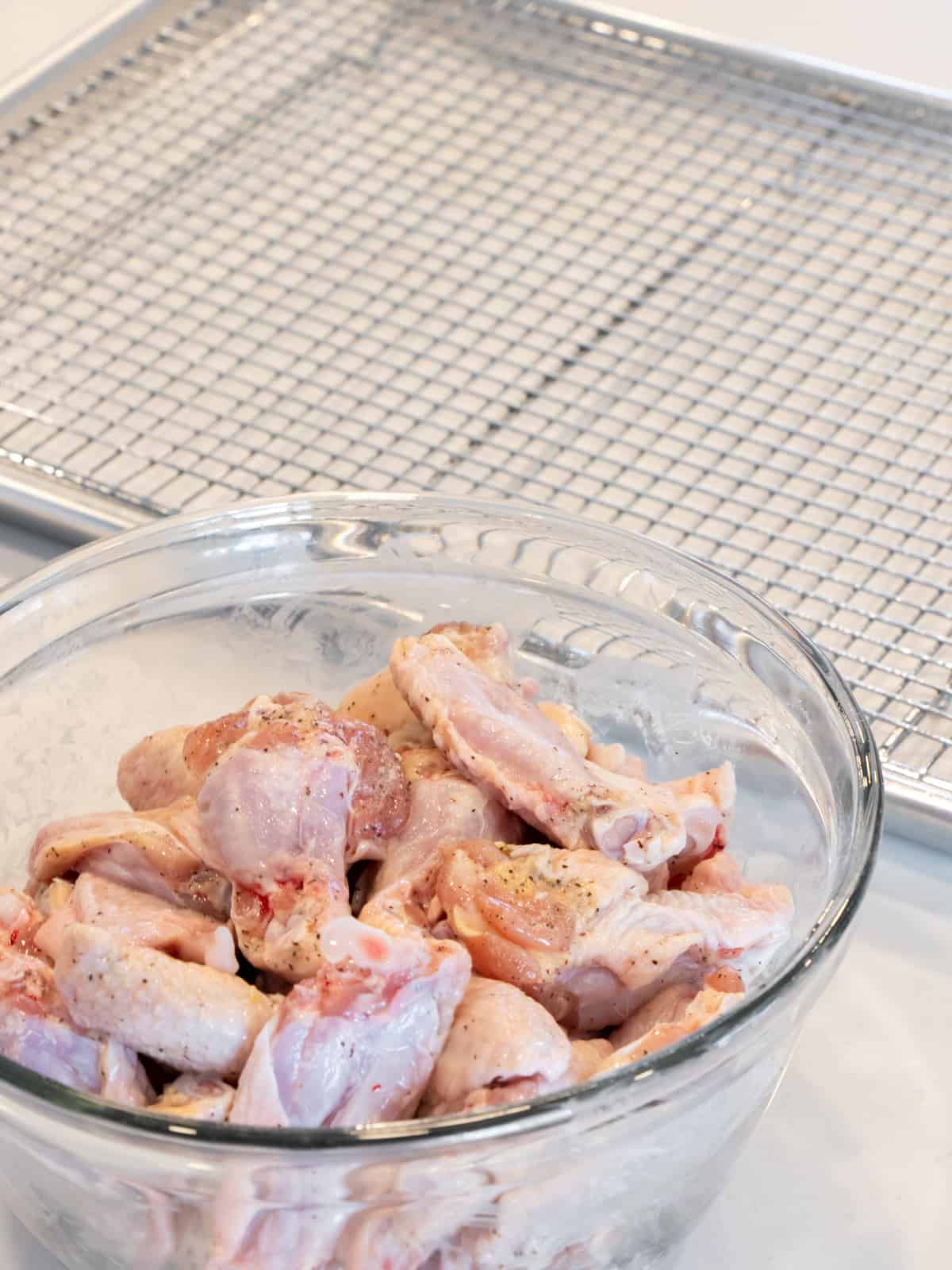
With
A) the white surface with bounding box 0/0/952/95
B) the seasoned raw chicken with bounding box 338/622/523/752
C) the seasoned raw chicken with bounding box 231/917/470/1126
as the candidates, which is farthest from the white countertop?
the white surface with bounding box 0/0/952/95

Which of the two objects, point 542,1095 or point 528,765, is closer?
point 542,1095

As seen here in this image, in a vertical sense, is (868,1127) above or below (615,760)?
below

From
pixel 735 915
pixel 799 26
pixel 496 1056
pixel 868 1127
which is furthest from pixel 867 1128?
pixel 799 26

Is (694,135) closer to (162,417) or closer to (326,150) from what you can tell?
(326,150)

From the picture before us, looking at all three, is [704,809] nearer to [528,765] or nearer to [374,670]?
[528,765]

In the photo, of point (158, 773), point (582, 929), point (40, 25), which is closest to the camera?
point (582, 929)

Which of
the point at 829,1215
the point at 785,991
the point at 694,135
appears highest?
the point at 785,991

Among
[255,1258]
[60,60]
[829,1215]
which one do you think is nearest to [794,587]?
[829,1215]
